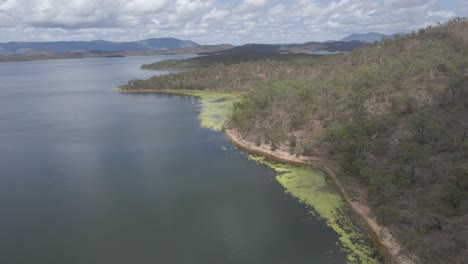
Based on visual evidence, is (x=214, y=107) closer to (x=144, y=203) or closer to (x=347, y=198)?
(x=144, y=203)

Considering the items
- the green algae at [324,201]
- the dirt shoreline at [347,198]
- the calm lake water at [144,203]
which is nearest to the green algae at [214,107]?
the calm lake water at [144,203]

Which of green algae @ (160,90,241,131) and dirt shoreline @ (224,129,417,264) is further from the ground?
green algae @ (160,90,241,131)

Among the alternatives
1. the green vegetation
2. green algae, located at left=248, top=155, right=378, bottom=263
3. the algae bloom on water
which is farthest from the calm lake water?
the green vegetation

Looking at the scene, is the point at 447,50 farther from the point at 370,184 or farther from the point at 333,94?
the point at 370,184

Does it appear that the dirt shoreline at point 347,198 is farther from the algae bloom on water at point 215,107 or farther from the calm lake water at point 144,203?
the algae bloom on water at point 215,107

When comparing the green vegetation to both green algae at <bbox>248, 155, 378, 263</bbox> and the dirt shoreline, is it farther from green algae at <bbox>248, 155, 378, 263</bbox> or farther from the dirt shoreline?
green algae at <bbox>248, 155, 378, 263</bbox>

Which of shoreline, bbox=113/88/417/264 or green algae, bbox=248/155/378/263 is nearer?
shoreline, bbox=113/88/417/264
